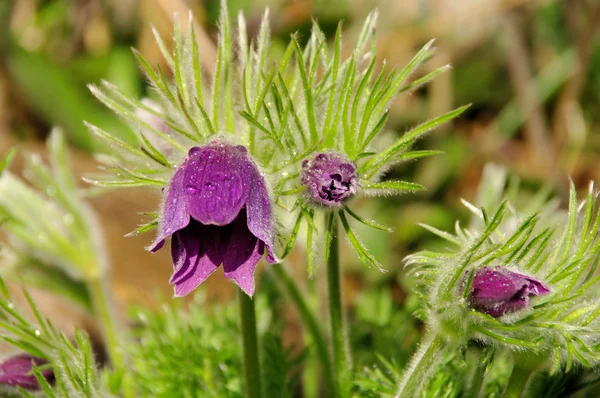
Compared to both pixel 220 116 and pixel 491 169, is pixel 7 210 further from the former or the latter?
pixel 491 169

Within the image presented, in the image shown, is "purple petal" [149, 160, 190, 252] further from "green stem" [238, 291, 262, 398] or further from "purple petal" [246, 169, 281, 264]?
"green stem" [238, 291, 262, 398]

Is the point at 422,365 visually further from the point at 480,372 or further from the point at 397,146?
the point at 397,146

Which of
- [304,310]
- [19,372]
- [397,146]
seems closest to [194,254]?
[397,146]

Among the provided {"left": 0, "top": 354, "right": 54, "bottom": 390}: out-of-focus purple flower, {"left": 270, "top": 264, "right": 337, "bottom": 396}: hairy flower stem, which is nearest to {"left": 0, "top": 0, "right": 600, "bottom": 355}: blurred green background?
{"left": 270, "top": 264, "right": 337, "bottom": 396}: hairy flower stem

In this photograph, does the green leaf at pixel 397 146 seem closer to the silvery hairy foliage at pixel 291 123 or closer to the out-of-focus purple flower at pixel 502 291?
the silvery hairy foliage at pixel 291 123

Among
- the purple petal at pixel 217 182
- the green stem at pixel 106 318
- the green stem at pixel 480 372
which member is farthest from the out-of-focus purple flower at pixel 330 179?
the green stem at pixel 106 318

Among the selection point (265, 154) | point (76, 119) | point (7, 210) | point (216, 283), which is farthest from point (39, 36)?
point (265, 154)
